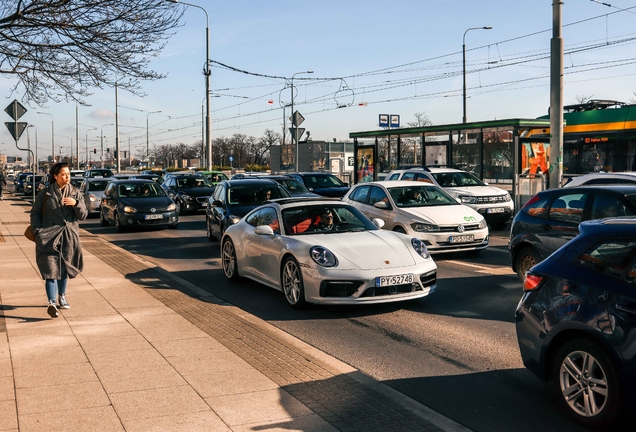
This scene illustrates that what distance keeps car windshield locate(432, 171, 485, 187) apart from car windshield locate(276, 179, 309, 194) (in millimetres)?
4489

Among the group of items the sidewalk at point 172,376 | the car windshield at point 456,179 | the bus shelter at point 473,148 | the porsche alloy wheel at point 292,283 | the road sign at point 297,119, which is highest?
the road sign at point 297,119

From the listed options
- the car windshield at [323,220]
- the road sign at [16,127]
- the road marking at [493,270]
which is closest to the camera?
the car windshield at [323,220]

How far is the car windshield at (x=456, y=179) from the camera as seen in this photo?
20.2 m

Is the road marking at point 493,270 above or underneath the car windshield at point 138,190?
underneath

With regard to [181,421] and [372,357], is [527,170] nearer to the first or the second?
[372,357]

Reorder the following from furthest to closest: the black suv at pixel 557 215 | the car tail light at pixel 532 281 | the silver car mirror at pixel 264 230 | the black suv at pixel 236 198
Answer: the black suv at pixel 236 198, the silver car mirror at pixel 264 230, the black suv at pixel 557 215, the car tail light at pixel 532 281

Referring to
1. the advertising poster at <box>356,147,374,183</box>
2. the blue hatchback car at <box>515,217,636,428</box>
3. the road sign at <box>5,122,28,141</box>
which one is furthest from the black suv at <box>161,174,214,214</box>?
the blue hatchback car at <box>515,217,636,428</box>

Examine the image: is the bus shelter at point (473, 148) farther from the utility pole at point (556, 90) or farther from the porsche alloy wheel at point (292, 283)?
the porsche alloy wheel at point (292, 283)

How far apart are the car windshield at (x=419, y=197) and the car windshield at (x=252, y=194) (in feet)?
9.84

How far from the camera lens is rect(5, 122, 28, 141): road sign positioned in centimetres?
1844

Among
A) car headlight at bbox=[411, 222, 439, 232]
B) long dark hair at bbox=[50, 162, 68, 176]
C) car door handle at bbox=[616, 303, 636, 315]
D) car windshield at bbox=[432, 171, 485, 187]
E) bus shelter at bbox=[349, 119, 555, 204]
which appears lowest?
car headlight at bbox=[411, 222, 439, 232]

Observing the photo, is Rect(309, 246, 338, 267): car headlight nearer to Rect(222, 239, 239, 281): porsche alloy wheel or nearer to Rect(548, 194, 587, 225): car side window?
Rect(222, 239, 239, 281): porsche alloy wheel

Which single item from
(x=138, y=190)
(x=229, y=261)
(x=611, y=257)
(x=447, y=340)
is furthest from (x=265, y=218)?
(x=138, y=190)

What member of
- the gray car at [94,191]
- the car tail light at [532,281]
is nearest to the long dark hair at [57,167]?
the car tail light at [532,281]
